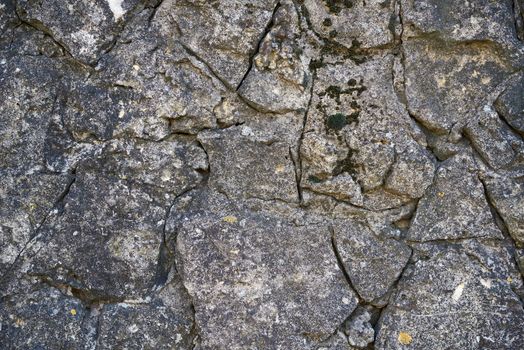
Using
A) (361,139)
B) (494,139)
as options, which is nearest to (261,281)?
(361,139)

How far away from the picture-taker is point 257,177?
2232 millimetres

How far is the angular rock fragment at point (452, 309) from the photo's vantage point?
7.09ft

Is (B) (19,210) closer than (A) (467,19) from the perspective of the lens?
No

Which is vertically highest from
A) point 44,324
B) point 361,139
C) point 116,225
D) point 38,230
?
point 361,139

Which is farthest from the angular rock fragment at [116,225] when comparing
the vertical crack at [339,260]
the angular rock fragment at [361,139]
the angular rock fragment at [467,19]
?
the angular rock fragment at [467,19]

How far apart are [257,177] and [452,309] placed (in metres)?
0.89

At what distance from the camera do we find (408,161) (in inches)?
86.0

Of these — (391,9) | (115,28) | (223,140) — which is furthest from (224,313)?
(391,9)

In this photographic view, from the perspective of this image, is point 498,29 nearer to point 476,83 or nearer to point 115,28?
point 476,83

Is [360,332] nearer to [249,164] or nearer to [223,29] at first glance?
[249,164]

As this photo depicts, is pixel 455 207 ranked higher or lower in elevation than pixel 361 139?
lower

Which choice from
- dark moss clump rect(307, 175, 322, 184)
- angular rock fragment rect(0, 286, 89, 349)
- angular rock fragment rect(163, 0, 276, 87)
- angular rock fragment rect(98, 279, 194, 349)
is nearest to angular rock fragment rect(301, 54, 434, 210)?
dark moss clump rect(307, 175, 322, 184)

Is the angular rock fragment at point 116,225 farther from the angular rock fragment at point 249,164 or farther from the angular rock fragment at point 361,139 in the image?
the angular rock fragment at point 361,139

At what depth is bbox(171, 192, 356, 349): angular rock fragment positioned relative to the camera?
2.19 m
